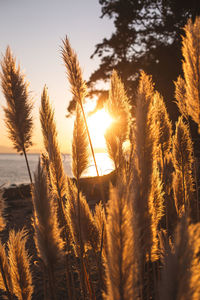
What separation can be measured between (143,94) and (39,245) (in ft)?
3.35

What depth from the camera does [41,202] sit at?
1.21 m

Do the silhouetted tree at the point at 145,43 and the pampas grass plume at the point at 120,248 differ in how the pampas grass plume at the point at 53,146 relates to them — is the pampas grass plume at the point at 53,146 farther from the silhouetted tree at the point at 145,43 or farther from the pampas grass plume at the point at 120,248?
the silhouetted tree at the point at 145,43

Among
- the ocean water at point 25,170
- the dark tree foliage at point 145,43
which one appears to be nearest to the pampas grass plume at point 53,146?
the ocean water at point 25,170

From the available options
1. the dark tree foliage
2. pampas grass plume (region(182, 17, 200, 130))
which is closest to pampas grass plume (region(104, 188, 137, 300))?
pampas grass plume (region(182, 17, 200, 130))

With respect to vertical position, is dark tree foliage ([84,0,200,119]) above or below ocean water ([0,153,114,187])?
above

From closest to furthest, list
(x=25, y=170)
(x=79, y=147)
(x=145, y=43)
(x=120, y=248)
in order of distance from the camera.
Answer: (x=120, y=248), (x=79, y=147), (x=145, y=43), (x=25, y=170)

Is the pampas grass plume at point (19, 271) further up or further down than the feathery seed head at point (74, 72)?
further down

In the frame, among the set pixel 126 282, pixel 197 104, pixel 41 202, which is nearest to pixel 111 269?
pixel 126 282

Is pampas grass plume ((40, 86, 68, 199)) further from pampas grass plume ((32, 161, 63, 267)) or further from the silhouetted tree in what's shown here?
the silhouetted tree

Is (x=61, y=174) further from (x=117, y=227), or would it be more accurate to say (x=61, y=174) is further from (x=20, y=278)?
(x=117, y=227)

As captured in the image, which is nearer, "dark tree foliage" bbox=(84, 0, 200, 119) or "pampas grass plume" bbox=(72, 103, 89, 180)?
"pampas grass plume" bbox=(72, 103, 89, 180)

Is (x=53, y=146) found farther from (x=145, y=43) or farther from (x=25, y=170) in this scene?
(x=25, y=170)

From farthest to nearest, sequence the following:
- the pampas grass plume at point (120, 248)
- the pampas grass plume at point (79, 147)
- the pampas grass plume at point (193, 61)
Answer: the pampas grass plume at point (79, 147)
the pampas grass plume at point (193, 61)
the pampas grass plume at point (120, 248)

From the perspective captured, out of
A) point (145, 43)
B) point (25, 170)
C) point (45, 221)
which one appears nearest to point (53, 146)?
point (45, 221)
